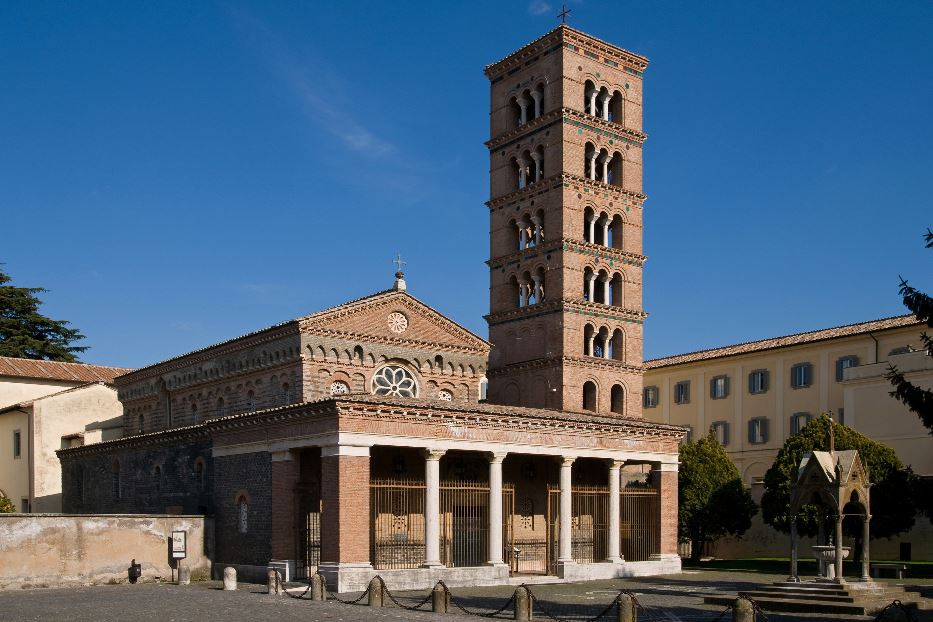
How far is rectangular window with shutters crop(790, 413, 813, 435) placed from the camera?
4853 cm

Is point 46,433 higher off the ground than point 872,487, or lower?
higher

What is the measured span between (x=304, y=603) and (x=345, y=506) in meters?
3.32

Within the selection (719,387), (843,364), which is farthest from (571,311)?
(719,387)

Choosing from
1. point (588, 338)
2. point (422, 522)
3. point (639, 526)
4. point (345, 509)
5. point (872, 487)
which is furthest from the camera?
point (588, 338)

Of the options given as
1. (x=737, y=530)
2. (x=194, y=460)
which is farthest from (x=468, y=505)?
(x=737, y=530)

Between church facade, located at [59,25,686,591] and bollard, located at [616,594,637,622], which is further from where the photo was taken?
church facade, located at [59,25,686,591]

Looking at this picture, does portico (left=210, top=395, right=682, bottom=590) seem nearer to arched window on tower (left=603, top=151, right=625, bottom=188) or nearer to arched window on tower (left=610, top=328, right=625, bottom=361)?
arched window on tower (left=610, top=328, right=625, bottom=361)

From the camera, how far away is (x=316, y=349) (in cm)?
3225

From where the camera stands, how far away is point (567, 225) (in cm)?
3750

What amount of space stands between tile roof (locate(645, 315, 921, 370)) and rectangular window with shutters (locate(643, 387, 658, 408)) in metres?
1.16

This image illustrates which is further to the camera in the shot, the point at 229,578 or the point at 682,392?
the point at 682,392

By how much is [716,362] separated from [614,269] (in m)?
16.5

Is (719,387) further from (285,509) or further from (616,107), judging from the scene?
(285,509)

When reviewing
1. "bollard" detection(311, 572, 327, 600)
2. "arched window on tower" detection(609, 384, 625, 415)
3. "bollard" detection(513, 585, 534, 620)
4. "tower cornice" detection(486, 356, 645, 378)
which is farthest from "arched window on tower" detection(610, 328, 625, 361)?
"bollard" detection(513, 585, 534, 620)
